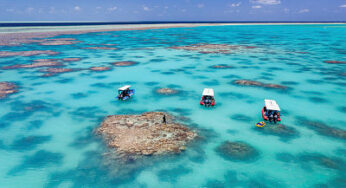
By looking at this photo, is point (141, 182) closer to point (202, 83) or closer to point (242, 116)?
point (242, 116)

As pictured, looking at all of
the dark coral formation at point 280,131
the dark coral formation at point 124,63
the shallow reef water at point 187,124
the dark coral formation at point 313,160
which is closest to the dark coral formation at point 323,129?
the shallow reef water at point 187,124

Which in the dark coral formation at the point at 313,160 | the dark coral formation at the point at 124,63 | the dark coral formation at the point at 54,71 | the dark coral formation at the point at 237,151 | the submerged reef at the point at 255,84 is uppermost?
the dark coral formation at the point at 124,63

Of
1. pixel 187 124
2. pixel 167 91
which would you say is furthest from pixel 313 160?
pixel 167 91

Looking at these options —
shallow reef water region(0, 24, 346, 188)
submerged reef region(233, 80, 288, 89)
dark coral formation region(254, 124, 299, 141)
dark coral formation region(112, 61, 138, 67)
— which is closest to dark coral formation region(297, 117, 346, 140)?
shallow reef water region(0, 24, 346, 188)

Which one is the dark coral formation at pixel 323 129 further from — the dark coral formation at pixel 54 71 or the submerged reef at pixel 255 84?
the dark coral formation at pixel 54 71

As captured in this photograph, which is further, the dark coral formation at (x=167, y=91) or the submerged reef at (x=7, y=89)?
the dark coral formation at (x=167, y=91)

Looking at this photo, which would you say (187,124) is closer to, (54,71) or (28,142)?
(28,142)

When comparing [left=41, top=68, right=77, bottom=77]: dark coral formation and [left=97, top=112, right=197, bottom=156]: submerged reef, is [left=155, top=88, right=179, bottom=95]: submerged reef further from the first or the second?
[left=41, top=68, right=77, bottom=77]: dark coral formation
